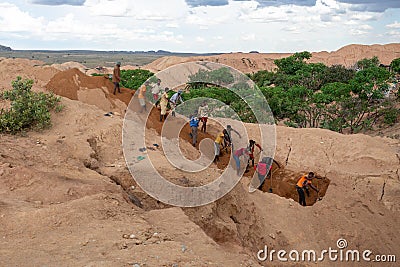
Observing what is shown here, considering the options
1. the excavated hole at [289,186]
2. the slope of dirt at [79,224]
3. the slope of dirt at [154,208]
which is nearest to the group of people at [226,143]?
the excavated hole at [289,186]

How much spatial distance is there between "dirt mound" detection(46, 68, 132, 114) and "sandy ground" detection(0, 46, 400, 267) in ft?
0.15

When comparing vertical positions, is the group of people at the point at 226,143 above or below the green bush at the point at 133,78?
below

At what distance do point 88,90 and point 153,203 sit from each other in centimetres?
737

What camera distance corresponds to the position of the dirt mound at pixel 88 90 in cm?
1231

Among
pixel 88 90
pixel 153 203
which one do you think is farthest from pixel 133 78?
pixel 153 203

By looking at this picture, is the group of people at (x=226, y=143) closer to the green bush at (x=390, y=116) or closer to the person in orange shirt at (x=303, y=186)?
the person in orange shirt at (x=303, y=186)

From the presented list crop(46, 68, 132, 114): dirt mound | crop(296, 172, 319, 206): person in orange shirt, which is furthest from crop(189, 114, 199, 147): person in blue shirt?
crop(296, 172, 319, 206): person in orange shirt

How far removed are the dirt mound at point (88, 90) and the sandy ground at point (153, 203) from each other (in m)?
0.05

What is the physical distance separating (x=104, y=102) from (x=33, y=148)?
16.7 ft

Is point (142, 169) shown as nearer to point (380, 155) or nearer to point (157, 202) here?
point (157, 202)

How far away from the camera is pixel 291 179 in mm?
10625

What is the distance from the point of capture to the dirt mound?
485 inches

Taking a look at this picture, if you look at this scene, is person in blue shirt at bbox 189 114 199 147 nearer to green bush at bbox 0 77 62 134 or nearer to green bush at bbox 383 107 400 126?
green bush at bbox 0 77 62 134

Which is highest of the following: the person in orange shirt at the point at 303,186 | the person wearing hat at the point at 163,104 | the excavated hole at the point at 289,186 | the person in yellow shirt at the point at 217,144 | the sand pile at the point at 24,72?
the sand pile at the point at 24,72
